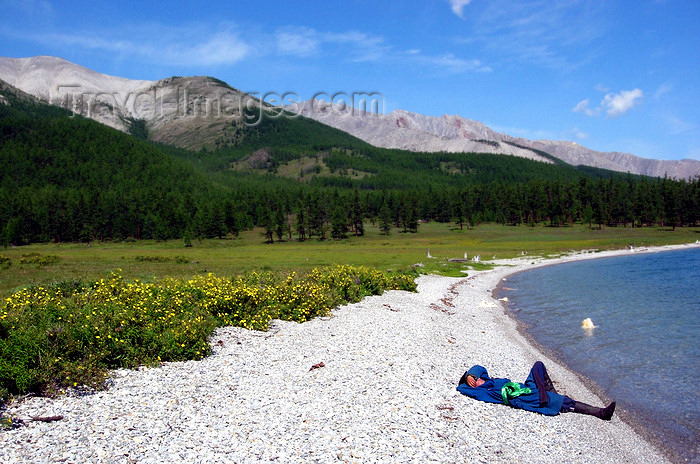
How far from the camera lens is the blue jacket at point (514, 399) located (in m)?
13.6

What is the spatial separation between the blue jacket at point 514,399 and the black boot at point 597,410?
520mm

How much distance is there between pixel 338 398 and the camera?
13.2 m

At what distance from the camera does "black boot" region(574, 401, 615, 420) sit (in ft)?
44.4

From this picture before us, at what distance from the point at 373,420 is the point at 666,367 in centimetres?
1475

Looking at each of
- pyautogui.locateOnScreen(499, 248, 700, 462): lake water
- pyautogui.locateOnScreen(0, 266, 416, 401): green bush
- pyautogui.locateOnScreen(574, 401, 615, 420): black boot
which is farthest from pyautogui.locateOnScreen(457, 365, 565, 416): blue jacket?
pyautogui.locateOnScreen(0, 266, 416, 401): green bush

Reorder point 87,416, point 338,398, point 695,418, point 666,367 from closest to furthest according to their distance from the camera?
point 87,416 → point 338,398 → point 695,418 → point 666,367

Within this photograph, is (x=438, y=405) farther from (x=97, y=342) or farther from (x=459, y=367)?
(x=97, y=342)

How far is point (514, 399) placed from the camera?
13844 mm

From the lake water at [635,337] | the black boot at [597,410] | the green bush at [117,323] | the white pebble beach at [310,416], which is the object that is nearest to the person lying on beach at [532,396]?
the black boot at [597,410]

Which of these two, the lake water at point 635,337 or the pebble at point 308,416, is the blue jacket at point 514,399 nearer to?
the pebble at point 308,416

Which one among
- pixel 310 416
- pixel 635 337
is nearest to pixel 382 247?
pixel 635 337

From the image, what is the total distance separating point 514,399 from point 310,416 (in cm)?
656

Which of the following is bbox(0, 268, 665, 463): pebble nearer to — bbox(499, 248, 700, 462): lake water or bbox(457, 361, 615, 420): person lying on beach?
bbox(457, 361, 615, 420): person lying on beach

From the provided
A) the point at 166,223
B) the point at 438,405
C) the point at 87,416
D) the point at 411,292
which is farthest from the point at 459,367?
the point at 166,223
